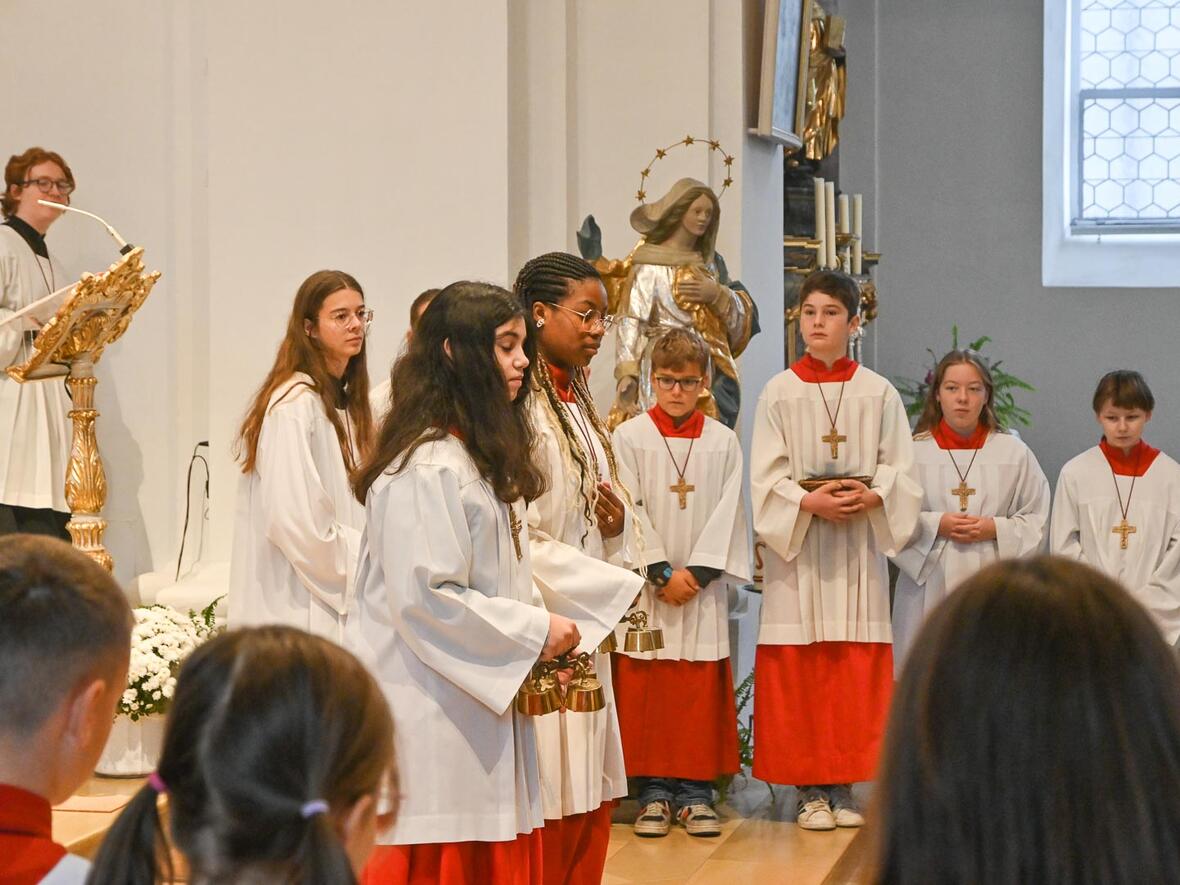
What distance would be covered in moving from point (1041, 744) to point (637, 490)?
5.15 metres

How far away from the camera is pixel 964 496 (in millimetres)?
6699

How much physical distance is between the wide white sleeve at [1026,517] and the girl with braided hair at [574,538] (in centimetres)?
Answer: 250

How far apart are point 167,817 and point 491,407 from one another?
6.26 ft

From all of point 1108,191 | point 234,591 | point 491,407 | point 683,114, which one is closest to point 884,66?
point 1108,191

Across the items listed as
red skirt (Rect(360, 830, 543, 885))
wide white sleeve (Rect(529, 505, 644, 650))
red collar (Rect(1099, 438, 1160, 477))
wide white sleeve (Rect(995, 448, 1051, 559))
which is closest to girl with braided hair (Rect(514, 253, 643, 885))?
wide white sleeve (Rect(529, 505, 644, 650))

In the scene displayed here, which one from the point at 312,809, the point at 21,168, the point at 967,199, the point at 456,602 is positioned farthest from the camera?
the point at 967,199

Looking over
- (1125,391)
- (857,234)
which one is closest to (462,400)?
(1125,391)

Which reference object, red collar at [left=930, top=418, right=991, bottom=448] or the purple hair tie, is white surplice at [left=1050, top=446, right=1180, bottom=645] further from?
the purple hair tie

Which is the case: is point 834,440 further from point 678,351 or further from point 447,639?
point 447,639

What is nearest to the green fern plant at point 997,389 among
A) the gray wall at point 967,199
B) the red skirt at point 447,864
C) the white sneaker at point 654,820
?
the gray wall at point 967,199

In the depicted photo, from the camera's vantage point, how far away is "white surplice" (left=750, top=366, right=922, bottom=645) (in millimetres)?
6223

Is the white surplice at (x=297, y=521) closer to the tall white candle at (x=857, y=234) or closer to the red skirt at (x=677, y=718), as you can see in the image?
the red skirt at (x=677, y=718)

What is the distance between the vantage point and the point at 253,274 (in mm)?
7277

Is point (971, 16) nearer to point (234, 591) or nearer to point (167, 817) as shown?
point (234, 591)
